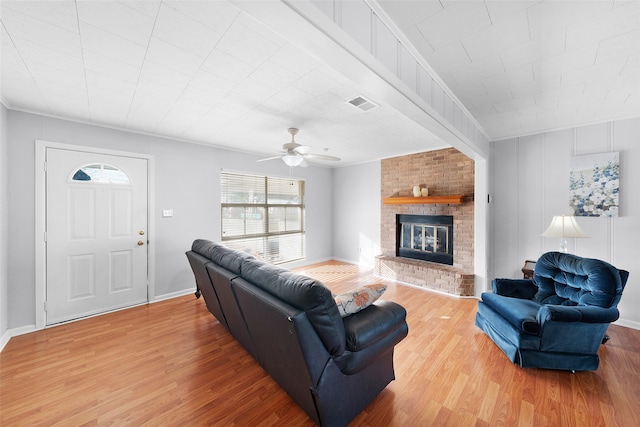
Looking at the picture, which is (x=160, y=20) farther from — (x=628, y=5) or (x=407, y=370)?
(x=407, y=370)

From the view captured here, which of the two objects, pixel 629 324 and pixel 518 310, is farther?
pixel 629 324

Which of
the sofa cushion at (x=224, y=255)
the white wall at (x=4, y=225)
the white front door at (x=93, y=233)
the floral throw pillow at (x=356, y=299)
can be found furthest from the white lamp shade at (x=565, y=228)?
the white wall at (x=4, y=225)

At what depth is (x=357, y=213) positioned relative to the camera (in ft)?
19.2

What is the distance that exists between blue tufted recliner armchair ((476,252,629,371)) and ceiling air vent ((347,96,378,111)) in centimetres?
240

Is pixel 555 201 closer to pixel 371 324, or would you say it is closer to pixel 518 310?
pixel 518 310

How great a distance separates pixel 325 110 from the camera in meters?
2.73

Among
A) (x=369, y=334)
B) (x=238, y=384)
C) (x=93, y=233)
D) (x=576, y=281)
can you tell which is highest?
(x=93, y=233)

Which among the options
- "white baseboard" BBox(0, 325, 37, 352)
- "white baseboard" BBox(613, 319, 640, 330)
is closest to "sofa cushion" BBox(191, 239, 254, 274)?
"white baseboard" BBox(0, 325, 37, 352)

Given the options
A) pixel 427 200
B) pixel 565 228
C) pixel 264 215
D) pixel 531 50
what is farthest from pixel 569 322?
pixel 264 215

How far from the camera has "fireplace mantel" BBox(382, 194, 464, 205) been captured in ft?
13.1

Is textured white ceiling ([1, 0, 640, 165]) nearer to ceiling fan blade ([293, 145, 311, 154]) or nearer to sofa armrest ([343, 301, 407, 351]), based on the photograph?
ceiling fan blade ([293, 145, 311, 154])

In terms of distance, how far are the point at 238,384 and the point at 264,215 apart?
3.48 meters

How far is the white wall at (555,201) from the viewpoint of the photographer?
2920 millimetres

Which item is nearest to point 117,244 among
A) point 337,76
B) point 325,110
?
point 325,110
